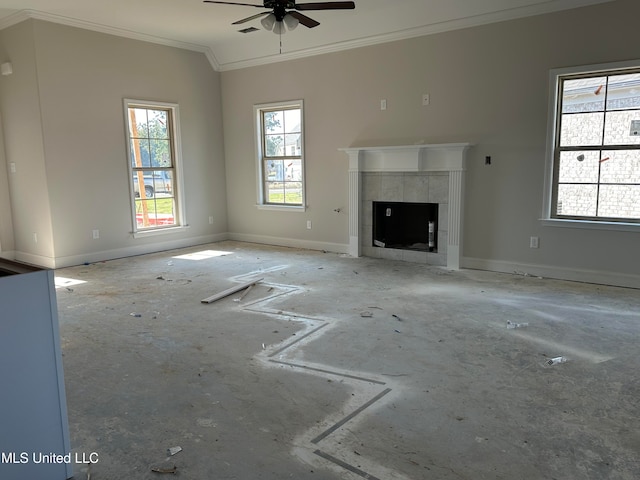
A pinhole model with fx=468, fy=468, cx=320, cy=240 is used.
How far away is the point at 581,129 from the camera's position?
17.0 ft

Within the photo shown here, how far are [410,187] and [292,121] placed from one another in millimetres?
2379

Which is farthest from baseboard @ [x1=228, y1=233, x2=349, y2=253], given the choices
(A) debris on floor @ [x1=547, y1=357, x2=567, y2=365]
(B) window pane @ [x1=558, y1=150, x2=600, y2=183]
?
(A) debris on floor @ [x1=547, y1=357, x2=567, y2=365]

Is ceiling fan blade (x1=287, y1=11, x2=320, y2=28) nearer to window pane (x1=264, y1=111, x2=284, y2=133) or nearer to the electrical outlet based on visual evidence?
window pane (x1=264, y1=111, x2=284, y2=133)

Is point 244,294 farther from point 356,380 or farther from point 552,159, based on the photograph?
point 552,159

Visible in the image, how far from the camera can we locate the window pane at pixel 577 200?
5219mm

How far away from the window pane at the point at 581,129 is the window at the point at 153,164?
18.3ft

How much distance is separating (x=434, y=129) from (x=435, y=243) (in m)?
1.49

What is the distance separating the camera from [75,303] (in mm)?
4723

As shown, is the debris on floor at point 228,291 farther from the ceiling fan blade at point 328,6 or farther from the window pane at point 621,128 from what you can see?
the window pane at point 621,128

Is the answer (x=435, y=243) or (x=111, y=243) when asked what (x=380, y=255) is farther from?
(x=111, y=243)

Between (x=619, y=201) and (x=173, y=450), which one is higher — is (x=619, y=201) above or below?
above

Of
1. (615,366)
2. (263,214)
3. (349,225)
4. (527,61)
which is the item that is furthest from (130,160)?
(615,366)

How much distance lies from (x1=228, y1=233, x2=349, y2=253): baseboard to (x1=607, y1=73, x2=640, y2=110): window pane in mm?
3797

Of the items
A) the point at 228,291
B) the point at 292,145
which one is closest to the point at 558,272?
the point at 228,291
